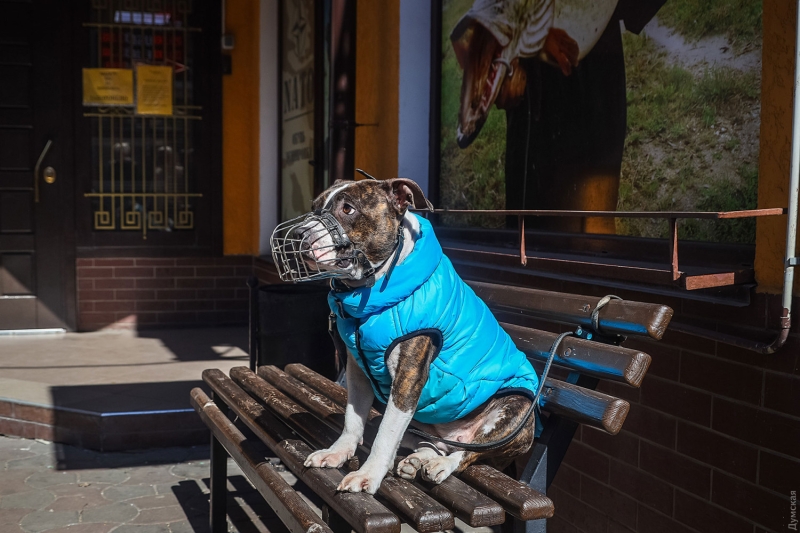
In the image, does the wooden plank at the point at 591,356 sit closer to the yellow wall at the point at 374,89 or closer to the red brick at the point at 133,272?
the yellow wall at the point at 374,89

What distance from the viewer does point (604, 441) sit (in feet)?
11.2

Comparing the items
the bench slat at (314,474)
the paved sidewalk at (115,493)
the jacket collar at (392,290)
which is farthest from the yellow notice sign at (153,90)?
the jacket collar at (392,290)

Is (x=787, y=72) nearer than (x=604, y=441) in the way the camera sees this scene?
Yes

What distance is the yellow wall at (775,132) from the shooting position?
2578mm

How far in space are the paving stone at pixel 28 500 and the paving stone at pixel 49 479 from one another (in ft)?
0.34

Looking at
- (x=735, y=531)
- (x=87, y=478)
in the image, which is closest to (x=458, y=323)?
(x=735, y=531)

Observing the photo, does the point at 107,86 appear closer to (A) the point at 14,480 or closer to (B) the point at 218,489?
(A) the point at 14,480

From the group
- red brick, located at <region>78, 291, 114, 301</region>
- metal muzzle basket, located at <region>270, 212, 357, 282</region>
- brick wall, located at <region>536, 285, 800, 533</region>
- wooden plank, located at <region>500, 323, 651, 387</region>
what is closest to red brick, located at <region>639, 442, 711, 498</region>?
brick wall, located at <region>536, 285, 800, 533</region>

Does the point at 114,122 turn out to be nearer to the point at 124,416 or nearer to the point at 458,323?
the point at 124,416

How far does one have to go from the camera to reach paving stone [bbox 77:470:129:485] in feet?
14.1

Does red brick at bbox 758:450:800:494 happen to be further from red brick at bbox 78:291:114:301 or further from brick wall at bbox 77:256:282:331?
red brick at bbox 78:291:114:301

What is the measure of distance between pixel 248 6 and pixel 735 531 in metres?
6.76

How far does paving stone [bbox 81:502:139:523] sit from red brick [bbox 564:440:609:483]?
202 cm

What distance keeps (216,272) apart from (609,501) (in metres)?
5.39
